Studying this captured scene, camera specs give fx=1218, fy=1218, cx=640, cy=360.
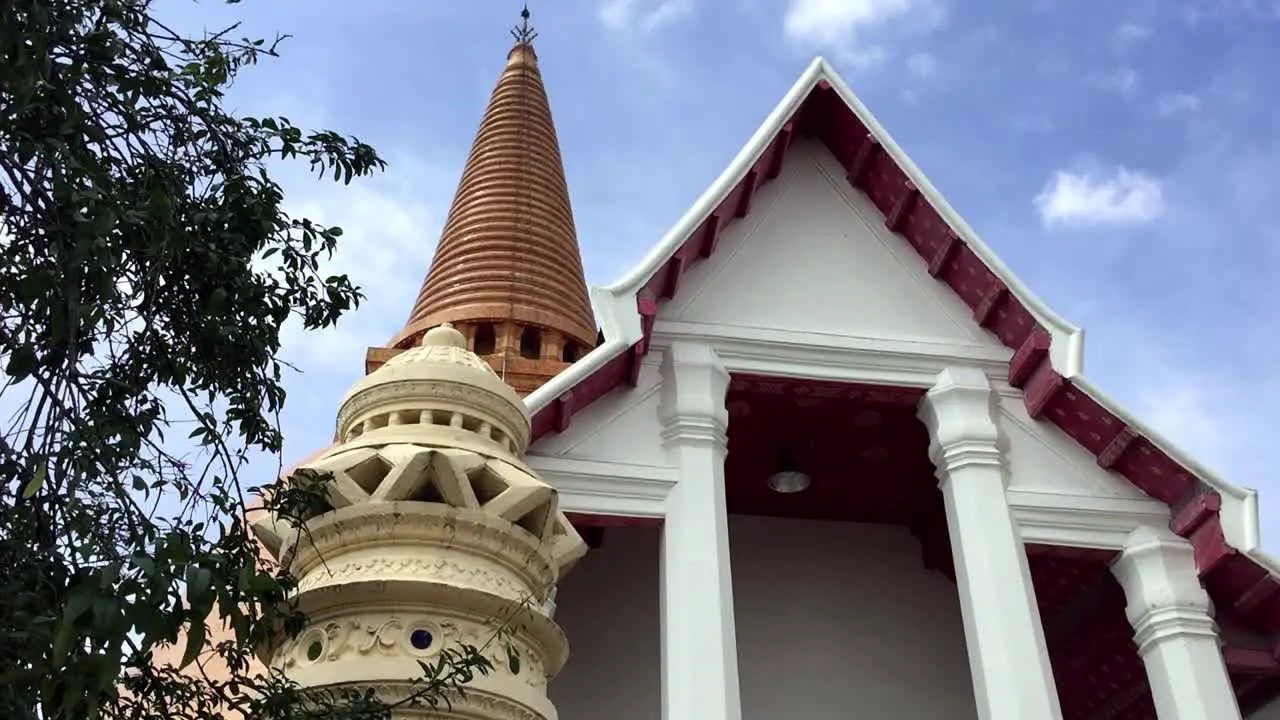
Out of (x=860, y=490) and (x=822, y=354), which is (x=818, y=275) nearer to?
(x=822, y=354)

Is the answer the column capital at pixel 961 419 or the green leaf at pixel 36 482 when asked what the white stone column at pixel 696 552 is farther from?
the green leaf at pixel 36 482

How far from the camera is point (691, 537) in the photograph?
666 cm

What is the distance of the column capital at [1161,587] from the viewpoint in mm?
6996

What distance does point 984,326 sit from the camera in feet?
26.4

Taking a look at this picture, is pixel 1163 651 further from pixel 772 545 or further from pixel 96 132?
pixel 96 132

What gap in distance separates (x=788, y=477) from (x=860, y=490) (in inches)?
37.6

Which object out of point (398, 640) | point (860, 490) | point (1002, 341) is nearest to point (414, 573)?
point (398, 640)

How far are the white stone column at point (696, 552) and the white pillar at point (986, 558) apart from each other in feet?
4.41

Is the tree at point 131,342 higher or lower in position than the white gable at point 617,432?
lower

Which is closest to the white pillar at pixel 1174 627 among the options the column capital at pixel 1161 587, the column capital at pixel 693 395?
the column capital at pixel 1161 587


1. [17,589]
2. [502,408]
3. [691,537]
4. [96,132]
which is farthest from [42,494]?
[691,537]

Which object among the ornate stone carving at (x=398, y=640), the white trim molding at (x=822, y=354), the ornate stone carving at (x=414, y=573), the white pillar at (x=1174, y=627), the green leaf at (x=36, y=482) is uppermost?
the white trim molding at (x=822, y=354)

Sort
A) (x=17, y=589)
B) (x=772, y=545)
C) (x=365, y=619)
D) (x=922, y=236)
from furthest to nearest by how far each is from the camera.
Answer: (x=772, y=545)
(x=922, y=236)
(x=365, y=619)
(x=17, y=589)

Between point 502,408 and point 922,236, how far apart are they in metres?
5.00
